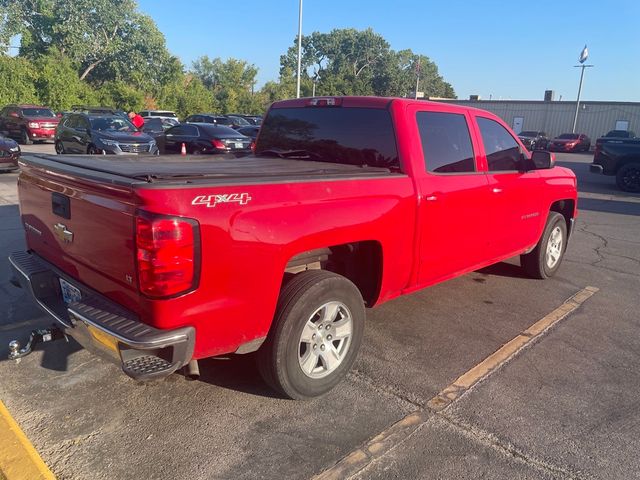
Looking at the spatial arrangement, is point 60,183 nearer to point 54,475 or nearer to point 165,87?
point 54,475

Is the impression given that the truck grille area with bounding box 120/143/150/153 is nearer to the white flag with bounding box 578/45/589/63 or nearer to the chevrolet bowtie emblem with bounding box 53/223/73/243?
the chevrolet bowtie emblem with bounding box 53/223/73/243

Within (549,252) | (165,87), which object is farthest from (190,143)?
(165,87)

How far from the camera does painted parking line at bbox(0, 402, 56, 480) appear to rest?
8.17 ft

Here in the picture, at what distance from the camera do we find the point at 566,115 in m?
44.0

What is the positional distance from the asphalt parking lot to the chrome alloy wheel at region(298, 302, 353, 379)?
21cm

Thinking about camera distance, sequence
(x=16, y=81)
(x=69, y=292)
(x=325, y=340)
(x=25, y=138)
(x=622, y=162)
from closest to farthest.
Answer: (x=69, y=292) < (x=325, y=340) < (x=622, y=162) < (x=25, y=138) < (x=16, y=81)

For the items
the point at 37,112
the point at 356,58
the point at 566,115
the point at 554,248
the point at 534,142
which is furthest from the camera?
the point at 356,58

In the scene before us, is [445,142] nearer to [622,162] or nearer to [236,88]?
[622,162]

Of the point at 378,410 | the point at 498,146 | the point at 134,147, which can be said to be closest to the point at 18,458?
the point at 378,410

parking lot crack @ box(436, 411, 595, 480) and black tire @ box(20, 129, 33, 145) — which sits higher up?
black tire @ box(20, 129, 33, 145)

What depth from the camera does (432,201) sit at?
382 centimetres

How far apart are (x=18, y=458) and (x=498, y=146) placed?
A: 14.3 ft

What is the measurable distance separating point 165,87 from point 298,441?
50797 millimetres

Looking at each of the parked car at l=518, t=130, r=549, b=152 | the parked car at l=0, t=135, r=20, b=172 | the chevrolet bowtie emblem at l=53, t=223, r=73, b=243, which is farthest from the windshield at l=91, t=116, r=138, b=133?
the parked car at l=518, t=130, r=549, b=152
